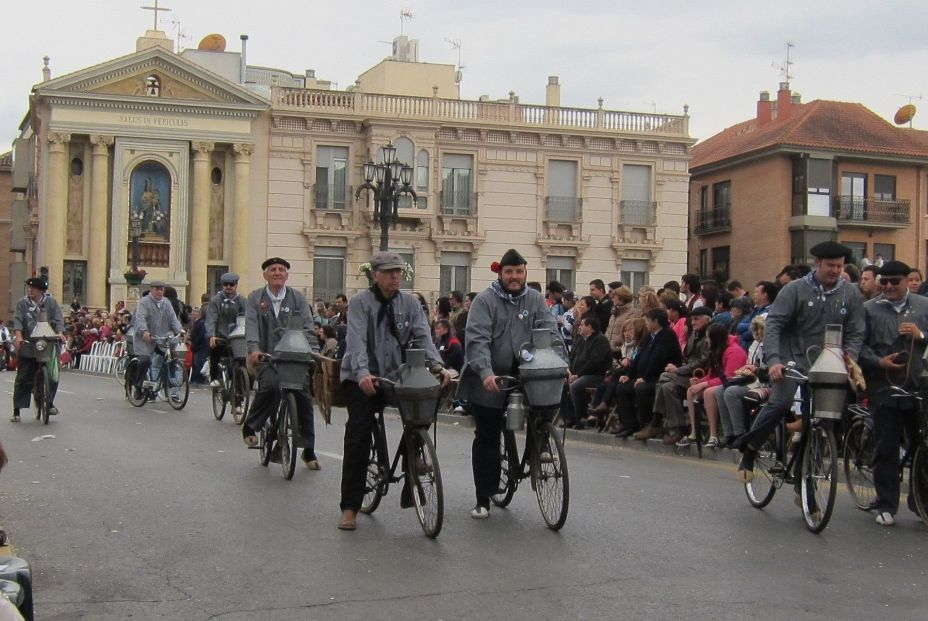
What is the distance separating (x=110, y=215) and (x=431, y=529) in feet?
A: 128

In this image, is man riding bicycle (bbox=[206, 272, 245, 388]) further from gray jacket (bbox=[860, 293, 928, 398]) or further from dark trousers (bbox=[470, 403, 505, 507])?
gray jacket (bbox=[860, 293, 928, 398])

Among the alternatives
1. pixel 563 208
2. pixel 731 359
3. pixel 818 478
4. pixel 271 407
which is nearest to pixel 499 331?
pixel 818 478

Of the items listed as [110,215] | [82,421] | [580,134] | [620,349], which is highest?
[580,134]

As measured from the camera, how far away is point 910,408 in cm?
930

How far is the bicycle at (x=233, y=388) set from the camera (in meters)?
15.9

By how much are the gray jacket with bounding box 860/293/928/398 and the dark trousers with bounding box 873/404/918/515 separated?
7.6 inches

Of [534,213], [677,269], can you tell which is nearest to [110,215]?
[534,213]

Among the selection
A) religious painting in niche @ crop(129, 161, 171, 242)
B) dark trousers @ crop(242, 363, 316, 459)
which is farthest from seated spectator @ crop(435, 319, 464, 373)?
religious painting in niche @ crop(129, 161, 171, 242)

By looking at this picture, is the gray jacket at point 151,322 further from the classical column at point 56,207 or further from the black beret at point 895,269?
the classical column at point 56,207

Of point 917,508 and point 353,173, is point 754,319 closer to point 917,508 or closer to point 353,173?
point 917,508

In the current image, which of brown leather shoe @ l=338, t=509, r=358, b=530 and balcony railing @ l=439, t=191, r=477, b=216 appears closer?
brown leather shoe @ l=338, t=509, r=358, b=530

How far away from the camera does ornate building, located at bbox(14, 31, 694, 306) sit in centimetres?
4478

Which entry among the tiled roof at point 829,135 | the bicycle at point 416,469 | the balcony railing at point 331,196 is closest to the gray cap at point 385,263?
the bicycle at point 416,469

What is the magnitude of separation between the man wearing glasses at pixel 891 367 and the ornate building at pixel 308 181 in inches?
1423
